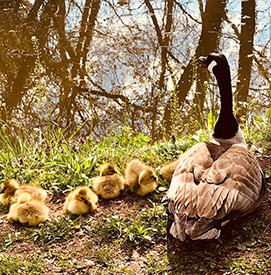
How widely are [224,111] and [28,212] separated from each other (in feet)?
8.42

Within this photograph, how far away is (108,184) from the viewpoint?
173 inches

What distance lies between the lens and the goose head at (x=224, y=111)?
13.9ft

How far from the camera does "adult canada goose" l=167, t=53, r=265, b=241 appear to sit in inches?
120

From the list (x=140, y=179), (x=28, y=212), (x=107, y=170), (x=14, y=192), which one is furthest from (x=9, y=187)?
(x=140, y=179)

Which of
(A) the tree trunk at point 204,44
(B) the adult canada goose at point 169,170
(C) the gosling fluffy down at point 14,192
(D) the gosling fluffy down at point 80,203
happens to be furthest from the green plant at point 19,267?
(A) the tree trunk at point 204,44

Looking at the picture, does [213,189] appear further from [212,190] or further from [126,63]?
[126,63]

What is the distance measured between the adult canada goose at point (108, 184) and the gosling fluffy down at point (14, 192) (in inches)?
27.5

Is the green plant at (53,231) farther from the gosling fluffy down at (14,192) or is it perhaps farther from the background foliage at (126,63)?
the background foliage at (126,63)

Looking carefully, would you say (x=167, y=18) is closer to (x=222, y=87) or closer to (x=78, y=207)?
(x=222, y=87)

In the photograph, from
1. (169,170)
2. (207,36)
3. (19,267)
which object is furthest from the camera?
(207,36)

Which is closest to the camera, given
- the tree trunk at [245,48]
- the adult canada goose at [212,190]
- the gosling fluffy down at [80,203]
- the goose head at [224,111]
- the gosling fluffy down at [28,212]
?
the adult canada goose at [212,190]

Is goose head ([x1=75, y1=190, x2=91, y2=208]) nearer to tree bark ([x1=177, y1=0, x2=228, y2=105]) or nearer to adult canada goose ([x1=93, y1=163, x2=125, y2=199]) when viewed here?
adult canada goose ([x1=93, y1=163, x2=125, y2=199])

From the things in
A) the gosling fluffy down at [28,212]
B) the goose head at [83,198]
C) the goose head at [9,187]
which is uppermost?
the goose head at [83,198]

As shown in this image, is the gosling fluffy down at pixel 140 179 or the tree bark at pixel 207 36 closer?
the gosling fluffy down at pixel 140 179
